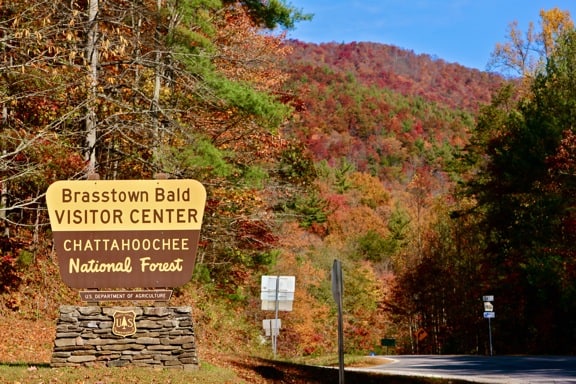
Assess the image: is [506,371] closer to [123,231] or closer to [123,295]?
[123,295]

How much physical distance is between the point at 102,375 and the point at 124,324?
1.41 meters

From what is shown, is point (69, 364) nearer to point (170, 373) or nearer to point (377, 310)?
point (170, 373)

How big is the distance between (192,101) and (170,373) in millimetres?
13700

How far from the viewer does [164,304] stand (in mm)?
14016

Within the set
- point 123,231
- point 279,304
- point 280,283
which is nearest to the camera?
point 123,231

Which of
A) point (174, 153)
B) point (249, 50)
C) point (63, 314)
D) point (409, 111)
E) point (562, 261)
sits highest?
point (409, 111)

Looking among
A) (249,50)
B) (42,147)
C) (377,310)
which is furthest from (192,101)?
(377,310)

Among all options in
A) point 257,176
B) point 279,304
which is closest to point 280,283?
point 279,304

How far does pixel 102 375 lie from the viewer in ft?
40.5

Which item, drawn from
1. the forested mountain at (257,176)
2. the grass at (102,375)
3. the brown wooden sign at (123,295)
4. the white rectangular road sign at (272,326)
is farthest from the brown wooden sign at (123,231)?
the white rectangular road sign at (272,326)

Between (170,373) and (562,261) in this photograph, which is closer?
(170,373)

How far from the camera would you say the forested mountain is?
18406 millimetres

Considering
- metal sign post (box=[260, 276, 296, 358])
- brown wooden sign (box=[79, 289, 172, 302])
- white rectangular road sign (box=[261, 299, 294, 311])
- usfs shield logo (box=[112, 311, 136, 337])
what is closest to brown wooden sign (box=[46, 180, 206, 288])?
brown wooden sign (box=[79, 289, 172, 302])

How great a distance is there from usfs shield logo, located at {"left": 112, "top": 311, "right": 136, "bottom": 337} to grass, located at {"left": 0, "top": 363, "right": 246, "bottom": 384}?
2.48 ft
